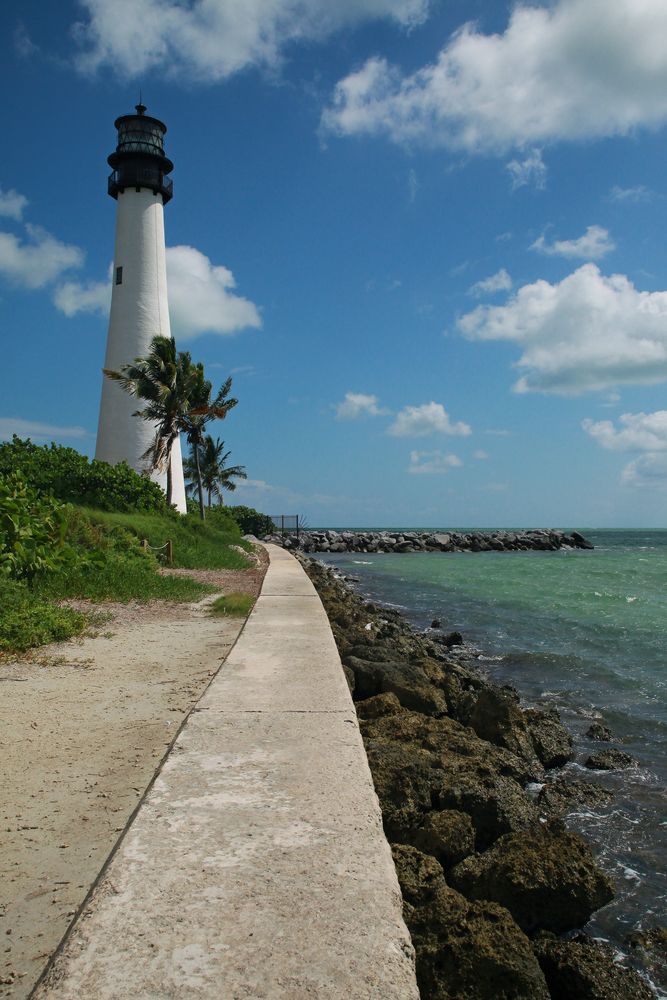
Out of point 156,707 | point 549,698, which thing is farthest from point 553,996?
point 549,698

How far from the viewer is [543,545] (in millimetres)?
57594

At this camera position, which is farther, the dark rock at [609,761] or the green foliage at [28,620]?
the green foliage at [28,620]

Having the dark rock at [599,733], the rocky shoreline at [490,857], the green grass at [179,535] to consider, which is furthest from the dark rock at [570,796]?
the green grass at [179,535]

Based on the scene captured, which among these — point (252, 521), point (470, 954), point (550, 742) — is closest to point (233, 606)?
point (550, 742)

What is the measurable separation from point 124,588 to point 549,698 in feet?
20.0

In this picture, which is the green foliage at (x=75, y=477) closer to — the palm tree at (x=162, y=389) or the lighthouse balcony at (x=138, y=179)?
the palm tree at (x=162, y=389)

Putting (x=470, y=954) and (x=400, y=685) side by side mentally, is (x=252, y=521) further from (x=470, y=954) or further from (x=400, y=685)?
(x=470, y=954)

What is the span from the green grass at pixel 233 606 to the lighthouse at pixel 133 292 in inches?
630

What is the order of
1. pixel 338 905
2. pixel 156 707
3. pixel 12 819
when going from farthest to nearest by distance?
pixel 156 707 → pixel 12 819 → pixel 338 905

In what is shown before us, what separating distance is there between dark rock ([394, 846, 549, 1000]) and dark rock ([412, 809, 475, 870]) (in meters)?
0.71

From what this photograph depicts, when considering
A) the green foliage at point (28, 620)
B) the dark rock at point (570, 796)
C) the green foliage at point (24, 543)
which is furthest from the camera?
the green foliage at point (24, 543)

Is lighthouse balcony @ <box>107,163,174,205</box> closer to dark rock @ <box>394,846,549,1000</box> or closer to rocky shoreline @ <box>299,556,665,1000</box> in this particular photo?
rocky shoreline @ <box>299,556,665,1000</box>

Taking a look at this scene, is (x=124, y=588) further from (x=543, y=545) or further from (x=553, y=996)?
(x=543, y=545)

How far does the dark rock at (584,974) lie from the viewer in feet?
8.77
